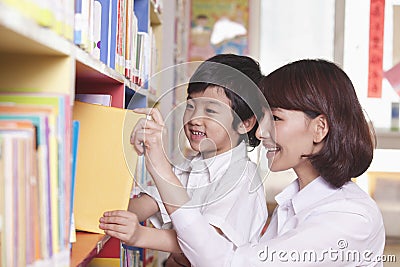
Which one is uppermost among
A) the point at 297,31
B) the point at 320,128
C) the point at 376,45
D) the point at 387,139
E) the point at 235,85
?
the point at 297,31

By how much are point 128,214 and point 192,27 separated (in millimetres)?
4450

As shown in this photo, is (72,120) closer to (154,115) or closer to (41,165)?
(154,115)

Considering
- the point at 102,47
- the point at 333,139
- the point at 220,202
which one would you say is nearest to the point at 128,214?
the point at 220,202

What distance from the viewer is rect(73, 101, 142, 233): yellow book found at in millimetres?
1341

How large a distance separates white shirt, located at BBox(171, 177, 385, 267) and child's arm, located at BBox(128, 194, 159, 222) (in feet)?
1.06

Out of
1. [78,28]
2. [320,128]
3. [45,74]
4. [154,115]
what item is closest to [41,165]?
[45,74]

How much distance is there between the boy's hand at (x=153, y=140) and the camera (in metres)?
1.22

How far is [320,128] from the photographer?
1400 millimetres

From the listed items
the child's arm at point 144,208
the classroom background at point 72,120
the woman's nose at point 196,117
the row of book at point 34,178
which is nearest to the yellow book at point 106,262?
the classroom background at point 72,120

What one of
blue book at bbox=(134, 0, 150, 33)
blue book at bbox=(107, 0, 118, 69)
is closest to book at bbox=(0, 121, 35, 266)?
blue book at bbox=(107, 0, 118, 69)

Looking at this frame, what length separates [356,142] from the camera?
141cm

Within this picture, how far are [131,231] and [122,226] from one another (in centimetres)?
2

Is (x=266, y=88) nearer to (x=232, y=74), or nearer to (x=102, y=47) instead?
(x=232, y=74)

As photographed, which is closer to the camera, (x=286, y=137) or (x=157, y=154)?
(x=157, y=154)
